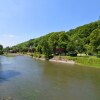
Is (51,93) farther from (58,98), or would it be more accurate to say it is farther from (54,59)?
(54,59)

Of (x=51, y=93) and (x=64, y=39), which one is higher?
(x=64, y=39)

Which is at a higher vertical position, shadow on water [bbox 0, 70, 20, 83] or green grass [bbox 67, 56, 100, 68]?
green grass [bbox 67, 56, 100, 68]

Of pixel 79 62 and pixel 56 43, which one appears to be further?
pixel 56 43

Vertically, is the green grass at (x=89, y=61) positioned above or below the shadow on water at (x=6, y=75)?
above

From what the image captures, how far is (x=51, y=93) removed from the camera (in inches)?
872

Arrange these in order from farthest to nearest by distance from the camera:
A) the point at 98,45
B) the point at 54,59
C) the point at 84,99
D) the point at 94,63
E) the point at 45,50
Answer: the point at 45,50 < the point at 54,59 < the point at 98,45 < the point at 94,63 < the point at 84,99

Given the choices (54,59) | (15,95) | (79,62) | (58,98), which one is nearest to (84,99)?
(58,98)

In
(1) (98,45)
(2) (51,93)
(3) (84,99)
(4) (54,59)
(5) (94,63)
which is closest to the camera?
(3) (84,99)

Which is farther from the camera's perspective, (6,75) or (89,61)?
(89,61)

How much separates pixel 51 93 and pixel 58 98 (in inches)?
81.7

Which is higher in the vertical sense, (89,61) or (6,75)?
(89,61)

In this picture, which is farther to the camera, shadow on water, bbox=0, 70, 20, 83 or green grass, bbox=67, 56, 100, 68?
green grass, bbox=67, 56, 100, 68

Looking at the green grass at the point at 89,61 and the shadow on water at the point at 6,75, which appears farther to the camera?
the green grass at the point at 89,61

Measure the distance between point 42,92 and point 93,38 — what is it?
3883 centimetres
